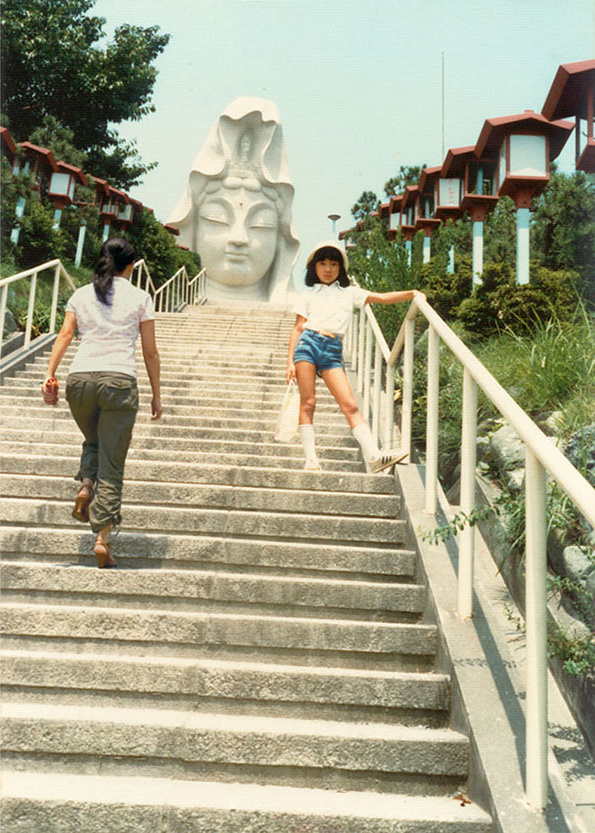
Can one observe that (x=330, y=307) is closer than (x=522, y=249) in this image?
Yes

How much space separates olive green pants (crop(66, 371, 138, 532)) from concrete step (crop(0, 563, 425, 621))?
294 millimetres

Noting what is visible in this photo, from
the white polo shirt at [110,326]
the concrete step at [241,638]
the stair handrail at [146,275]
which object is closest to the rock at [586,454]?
the concrete step at [241,638]

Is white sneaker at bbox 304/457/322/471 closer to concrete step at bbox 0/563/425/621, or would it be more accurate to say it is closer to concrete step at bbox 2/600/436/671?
concrete step at bbox 0/563/425/621

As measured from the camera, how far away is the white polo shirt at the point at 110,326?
117 inches

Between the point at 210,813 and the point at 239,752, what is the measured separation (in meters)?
0.25

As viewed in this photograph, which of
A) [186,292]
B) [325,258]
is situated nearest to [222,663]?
[325,258]

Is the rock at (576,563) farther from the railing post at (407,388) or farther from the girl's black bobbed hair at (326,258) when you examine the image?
the girl's black bobbed hair at (326,258)

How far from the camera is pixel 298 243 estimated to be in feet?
58.0

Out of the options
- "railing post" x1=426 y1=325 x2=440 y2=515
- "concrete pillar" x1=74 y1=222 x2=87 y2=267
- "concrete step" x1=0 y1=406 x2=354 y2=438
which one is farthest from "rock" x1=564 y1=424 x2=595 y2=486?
"concrete pillar" x1=74 y1=222 x2=87 y2=267

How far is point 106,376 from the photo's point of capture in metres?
2.94

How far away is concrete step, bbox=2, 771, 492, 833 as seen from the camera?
1.81 meters

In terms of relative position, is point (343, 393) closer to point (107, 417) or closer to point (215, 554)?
point (215, 554)

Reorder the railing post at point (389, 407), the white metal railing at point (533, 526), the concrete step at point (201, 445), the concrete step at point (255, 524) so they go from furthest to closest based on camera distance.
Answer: the concrete step at point (201, 445)
the railing post at point (389, 407)
the concrete step at point (255, 524)
the white metal railing at point (533, 526)

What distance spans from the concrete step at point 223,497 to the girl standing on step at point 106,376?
1.87 feet
